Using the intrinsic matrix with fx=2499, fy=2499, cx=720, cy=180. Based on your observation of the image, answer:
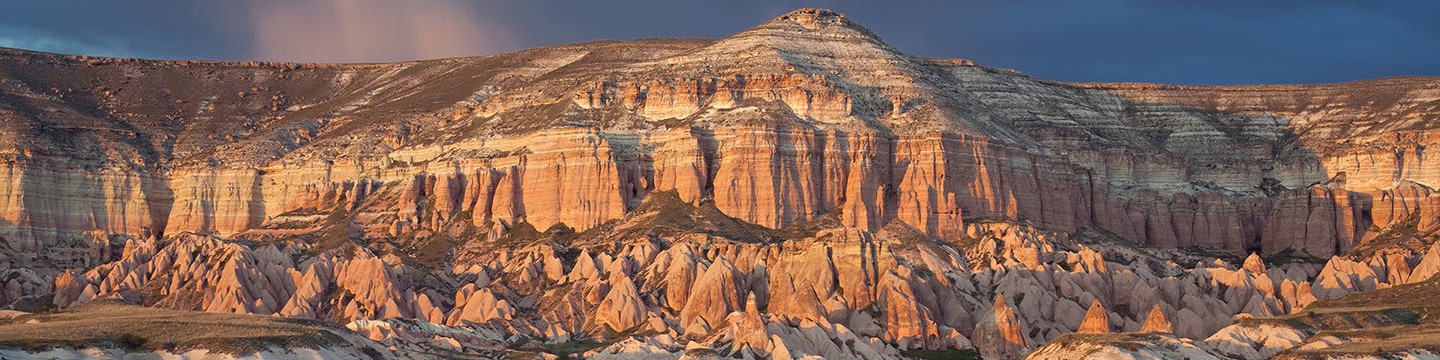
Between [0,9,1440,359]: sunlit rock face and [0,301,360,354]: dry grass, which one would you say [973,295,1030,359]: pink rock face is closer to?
[0,9,1440,359]: sunlit rock face

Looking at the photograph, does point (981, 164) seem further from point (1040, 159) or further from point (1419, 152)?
point (1419, 152)

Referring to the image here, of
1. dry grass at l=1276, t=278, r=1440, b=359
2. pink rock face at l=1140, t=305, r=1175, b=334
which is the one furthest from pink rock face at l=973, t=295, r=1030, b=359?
dry grass at l=1276, t=278, r=1440, b=359

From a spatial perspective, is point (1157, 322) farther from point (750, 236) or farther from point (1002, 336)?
point (750, 236)

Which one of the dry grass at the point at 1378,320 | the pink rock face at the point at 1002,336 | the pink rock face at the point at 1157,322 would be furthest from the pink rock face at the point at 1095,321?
the dry grass at the point at 1378,320

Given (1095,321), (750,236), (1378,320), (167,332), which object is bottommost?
(1095,321)

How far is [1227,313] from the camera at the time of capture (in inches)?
6161

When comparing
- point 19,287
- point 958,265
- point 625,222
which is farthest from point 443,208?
point 958,265

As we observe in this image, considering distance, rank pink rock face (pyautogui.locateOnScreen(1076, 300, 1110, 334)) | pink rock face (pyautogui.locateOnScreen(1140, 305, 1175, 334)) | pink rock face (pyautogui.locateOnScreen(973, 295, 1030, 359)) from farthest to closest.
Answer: pink rock face (pyautogui.locateOnScreen(973, 295, 1030, 359)) < pink rock face (pyautogui.locateOnScreen(1076, 300, 1110, 334)) < pink rock face (pyautogui.locateOnScreen(1140, 305, 1175, 334))

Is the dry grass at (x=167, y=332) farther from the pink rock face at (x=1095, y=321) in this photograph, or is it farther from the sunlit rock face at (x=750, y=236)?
the pink rock face at (x=1095, y=321)

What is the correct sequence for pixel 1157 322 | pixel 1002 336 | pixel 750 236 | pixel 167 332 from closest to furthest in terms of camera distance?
1. pixel 167 332
2. pixel 1157 322
3. pixel 1002 336
4. pixel 750 236

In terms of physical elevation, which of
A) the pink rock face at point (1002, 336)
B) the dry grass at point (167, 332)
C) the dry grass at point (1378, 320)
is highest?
the dry grass at point (167, 332)

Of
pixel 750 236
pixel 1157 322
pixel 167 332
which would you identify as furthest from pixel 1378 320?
pixel 167 332

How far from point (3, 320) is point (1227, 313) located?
243 feet

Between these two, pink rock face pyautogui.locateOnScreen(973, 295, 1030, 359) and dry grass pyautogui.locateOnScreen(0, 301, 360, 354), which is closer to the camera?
dry grass pyautogui.locateOnScreen(0, 301, 360, 354)
